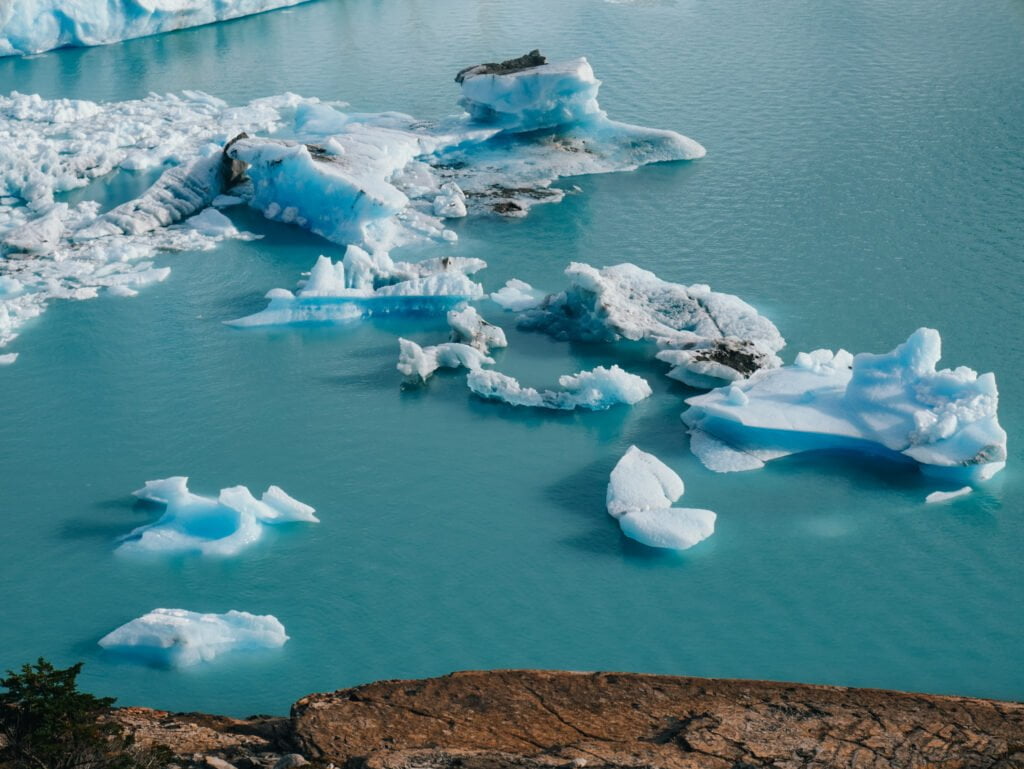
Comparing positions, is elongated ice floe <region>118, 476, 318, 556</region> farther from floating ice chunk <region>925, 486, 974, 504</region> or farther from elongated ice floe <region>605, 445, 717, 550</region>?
floating ice chunk <region>925, 486, 974, 504</region>

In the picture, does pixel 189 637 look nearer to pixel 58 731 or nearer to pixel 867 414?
Result: pixel 58 731

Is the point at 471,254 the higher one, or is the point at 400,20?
the point at 400,20

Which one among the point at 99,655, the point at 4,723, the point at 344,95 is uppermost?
the point at 344,95

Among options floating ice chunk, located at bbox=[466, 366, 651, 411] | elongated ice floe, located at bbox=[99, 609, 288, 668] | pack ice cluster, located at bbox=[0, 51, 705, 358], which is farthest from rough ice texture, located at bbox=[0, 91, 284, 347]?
elongated ice floe, located at bbox=[99, 609, 288, 668]

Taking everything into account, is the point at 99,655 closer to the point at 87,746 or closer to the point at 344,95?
the point at 87,746

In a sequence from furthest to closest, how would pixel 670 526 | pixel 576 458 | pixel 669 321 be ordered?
1. pixel 669 321
2. pixel 576 458
3. pixel 670 526

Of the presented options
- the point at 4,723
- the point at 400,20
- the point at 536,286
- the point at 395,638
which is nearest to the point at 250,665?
the point at 395,638

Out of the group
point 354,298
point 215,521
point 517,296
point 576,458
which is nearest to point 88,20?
point 354,298
